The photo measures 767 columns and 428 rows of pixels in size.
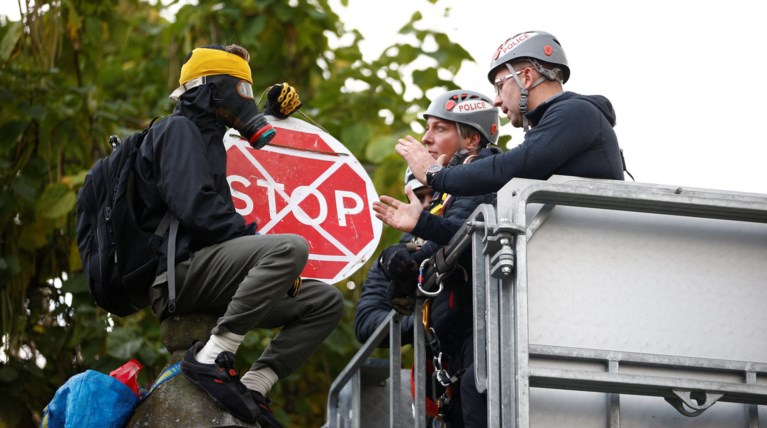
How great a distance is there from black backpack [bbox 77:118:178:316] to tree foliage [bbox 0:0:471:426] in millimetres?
3244

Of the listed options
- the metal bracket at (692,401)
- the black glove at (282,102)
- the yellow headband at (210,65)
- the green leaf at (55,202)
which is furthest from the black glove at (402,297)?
the green leaf at (55,202)

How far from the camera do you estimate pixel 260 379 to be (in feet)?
21.6

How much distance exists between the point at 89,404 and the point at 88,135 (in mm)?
5034

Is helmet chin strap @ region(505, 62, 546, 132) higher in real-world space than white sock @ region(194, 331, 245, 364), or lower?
higher

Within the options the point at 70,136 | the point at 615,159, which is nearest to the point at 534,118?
the point at 615,159

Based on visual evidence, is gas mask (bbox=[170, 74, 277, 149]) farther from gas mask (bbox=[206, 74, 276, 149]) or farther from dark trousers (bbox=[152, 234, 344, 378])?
dark trousers (bbox=[152, 234, 344, 378])

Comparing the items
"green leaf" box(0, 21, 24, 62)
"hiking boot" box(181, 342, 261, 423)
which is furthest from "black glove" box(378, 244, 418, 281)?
"green leaf" box(0, 21, 24, 62)

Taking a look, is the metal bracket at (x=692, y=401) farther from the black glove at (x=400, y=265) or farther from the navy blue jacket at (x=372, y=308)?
the navy blue jacket at (x=372, y=308)

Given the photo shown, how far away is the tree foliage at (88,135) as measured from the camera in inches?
401

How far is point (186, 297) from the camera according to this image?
641 cm

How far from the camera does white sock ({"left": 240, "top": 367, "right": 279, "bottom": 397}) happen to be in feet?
21.5

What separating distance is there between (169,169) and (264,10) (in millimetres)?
7007

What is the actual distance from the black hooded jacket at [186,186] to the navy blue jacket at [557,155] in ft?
3.39

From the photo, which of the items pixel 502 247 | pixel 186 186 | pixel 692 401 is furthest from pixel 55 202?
pixel 692 401
